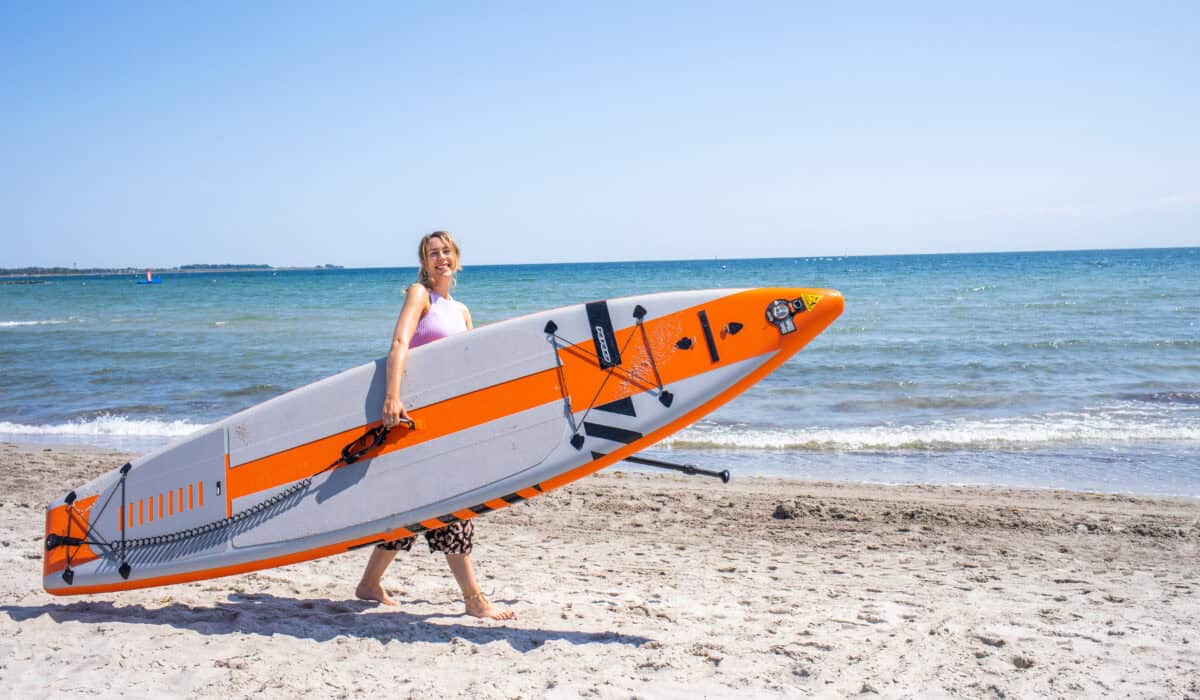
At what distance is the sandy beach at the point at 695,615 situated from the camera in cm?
276

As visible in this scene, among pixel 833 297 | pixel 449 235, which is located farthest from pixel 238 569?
pixel 833 297

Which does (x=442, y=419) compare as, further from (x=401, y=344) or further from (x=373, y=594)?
(x=373, y=594)

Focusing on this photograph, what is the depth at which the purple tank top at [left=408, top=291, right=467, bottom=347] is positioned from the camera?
10.8 ft

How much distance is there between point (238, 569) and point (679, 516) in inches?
110

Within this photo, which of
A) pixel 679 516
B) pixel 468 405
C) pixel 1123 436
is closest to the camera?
pixel 468 405

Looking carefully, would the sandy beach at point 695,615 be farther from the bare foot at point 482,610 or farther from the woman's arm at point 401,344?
the woman's arm at point 401,344

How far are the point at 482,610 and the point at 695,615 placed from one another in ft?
2.92

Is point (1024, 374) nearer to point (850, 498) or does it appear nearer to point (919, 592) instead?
point (850, 498)

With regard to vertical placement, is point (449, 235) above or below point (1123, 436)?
above

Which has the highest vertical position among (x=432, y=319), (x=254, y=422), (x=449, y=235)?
(x=449, y=235)

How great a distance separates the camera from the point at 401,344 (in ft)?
10.3

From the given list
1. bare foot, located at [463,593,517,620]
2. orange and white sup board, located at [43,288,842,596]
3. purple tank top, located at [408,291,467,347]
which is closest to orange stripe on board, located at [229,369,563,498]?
orange and white sup board, located at [43,288,842,596]

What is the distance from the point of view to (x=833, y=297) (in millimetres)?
3531

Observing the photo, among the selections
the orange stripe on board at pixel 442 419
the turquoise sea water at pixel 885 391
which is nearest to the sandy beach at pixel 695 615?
the orange stripe on board at pixel 442 419
